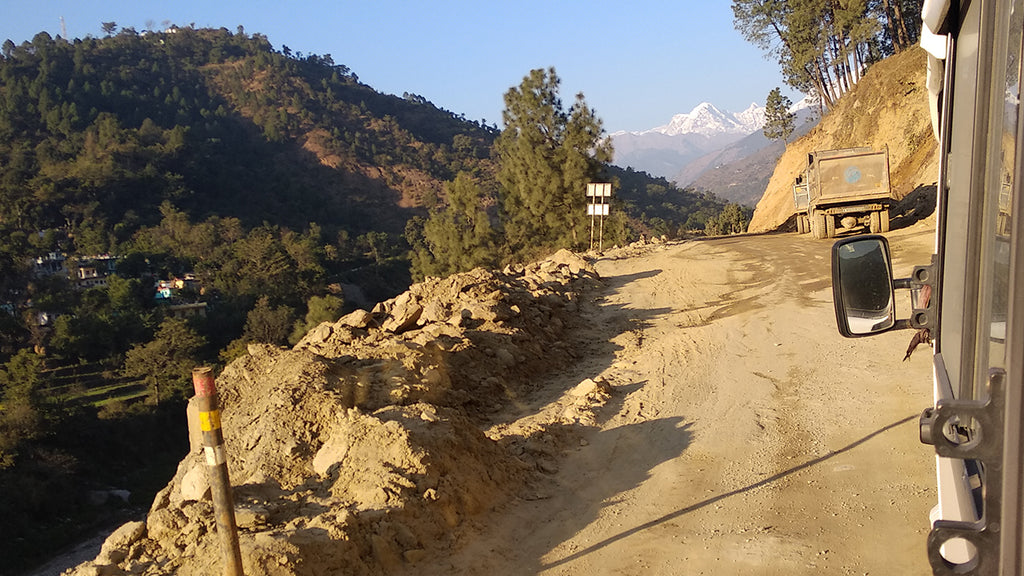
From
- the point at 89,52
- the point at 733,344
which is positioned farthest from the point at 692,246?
the point at 89,52

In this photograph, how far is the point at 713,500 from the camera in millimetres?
5816

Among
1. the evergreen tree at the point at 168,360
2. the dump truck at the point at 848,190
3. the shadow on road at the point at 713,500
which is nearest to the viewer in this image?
the shadow on road at the point at 713,500

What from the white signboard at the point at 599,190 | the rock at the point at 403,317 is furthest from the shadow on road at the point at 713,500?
the white signboard at the point at 599,190

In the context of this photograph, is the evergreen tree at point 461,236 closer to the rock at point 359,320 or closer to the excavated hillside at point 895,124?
the excavated hillside at point 895,124

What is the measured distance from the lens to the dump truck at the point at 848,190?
60.6ft

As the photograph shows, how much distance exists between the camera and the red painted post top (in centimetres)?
382

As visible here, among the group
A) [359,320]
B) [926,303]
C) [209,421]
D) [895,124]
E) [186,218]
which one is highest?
[895,124]

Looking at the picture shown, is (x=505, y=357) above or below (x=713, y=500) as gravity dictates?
above

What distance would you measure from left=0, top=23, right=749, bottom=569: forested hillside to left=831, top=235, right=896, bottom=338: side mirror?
2500 cm

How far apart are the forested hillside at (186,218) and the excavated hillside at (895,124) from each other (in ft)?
33.2

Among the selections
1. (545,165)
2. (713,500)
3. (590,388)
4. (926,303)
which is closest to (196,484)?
(713,500)

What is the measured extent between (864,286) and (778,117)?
123ft

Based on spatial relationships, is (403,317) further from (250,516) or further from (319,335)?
(250,516)

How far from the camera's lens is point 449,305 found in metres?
11.4
